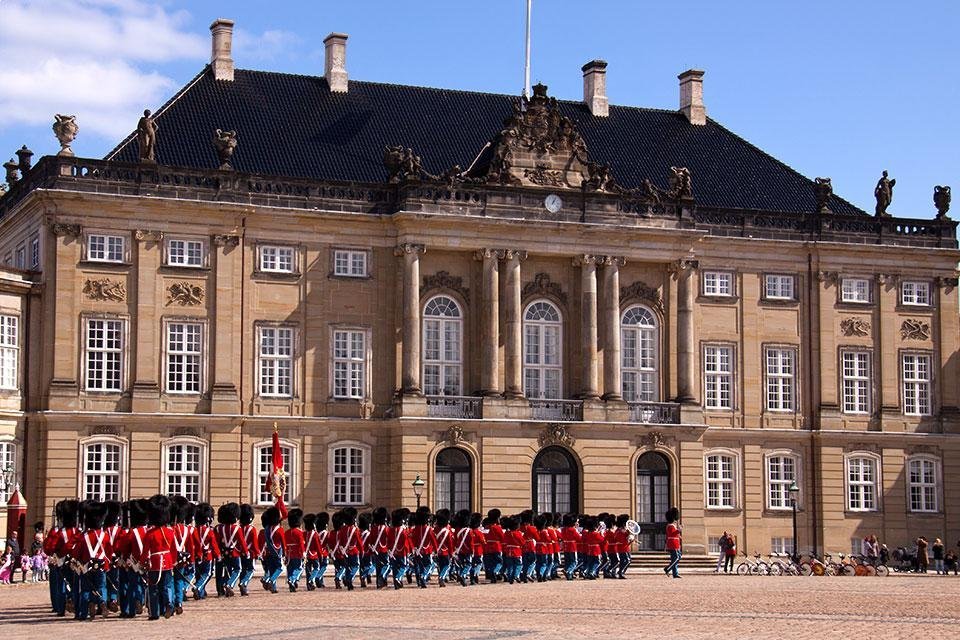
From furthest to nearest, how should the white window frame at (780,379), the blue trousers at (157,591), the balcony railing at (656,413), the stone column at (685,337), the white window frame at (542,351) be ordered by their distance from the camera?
the white window frame at (780,379) < the stone column at (685,337) < the balcony railing at (656,413) < the white window frame at (542,351) < the blue trousers at (157,591)

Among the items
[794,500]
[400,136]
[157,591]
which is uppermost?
[400,136]

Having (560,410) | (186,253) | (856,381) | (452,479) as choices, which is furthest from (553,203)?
(856,381)

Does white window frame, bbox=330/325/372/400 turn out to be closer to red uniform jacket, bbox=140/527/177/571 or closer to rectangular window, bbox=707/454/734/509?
rectangular window, bbox=707/454/734/509

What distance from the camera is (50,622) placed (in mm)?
30328

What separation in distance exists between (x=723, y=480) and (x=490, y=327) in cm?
980

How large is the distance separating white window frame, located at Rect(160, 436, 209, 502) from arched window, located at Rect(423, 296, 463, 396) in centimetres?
716

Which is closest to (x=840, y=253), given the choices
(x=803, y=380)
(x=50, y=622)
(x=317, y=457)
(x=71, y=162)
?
(x=803, y=380)

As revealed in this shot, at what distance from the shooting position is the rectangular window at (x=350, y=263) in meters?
56.4

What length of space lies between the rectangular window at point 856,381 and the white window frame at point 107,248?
24087 mm

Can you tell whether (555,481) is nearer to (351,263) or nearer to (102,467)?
(351,263)

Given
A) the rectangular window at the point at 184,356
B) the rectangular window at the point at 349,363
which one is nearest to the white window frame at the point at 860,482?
the rectangular window at the point at 349,363

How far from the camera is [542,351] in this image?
191ft

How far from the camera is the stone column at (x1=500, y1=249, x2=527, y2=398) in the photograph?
186 feet

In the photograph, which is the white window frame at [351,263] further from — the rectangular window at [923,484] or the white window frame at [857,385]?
the rectangular window at [923,484]
